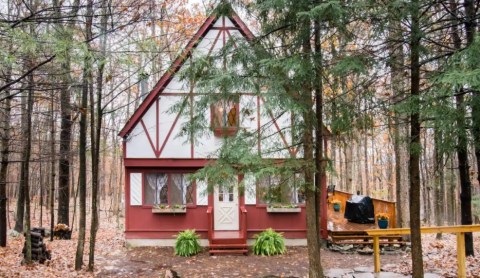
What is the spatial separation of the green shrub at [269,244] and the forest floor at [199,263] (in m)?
0.29

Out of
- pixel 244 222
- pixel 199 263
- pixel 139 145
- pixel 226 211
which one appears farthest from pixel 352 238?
pixel 139 145

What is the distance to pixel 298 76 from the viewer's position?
611 cm

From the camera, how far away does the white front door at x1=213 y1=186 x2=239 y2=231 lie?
539 inches

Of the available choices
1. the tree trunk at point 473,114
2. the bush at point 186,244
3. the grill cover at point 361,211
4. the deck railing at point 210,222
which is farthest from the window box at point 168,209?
the tree trunk at point 473,114

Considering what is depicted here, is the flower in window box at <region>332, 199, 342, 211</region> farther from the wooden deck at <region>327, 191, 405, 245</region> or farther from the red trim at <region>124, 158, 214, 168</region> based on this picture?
the red trim at <region>124, 158, 214, 168</region>

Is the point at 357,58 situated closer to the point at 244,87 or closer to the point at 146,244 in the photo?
the point at 244,87

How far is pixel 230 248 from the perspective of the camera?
1221 cm

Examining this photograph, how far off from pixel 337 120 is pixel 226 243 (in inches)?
272

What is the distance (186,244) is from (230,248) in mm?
1319

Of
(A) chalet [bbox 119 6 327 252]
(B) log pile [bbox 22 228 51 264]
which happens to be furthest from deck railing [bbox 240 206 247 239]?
(B) log pile [bbox 22 228 51 264]

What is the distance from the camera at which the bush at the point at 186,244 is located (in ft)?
39.6

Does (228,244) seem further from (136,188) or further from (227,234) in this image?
(136,188)

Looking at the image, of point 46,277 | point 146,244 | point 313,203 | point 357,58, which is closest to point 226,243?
point 146,244

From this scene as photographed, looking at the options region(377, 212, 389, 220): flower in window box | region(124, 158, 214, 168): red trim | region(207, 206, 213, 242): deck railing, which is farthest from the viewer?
region(377, 212, 389, 220): flower in window box
